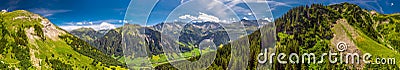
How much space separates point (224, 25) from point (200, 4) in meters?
1.61

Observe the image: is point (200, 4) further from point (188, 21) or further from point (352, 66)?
point (352, 66)

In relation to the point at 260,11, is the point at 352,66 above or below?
below

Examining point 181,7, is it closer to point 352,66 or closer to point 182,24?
point 182,24

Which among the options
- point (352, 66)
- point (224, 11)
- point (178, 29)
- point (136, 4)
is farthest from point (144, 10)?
point (352, 66)

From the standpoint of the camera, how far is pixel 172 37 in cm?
2086

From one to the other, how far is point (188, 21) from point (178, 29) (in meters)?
0.73

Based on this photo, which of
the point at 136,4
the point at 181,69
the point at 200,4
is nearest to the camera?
the point at 136,4

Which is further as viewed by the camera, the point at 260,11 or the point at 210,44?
the point at 210,44

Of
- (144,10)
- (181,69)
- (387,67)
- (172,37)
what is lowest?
(387,67)

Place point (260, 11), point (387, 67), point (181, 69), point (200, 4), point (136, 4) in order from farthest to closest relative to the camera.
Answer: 1. point (387, 67)
2. point (181, 69)
3. point (200, 4)
4. point (260, 11)
5. point (136, 4)

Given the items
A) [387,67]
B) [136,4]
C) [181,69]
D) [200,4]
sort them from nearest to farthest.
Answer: [136,4] < [200,4] < [181,69] < [387,67]

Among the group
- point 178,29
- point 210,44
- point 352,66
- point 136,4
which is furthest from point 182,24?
point 352,66

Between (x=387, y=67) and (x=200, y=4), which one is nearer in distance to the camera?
(x=200, y=4)

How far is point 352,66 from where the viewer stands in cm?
19962
